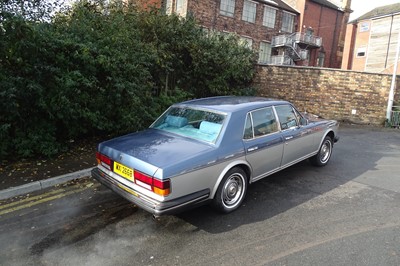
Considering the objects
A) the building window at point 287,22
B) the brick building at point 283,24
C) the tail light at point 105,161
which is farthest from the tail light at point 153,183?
the building window at point 287,22

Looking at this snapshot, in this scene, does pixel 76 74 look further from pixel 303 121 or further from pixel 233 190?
pixel 303 121

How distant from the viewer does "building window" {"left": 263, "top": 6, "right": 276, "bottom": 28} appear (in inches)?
1115

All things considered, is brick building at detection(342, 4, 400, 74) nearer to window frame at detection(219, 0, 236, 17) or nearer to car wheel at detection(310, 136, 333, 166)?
window frame at detection(219, 0, 236, 17)

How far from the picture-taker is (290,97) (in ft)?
41.9

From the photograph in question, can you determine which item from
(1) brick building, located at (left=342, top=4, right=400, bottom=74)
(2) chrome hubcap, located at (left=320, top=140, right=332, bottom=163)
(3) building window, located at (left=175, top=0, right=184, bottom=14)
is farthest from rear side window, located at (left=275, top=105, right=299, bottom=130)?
(1) brick building, located at (left=342, top=4, right=400, bottom=74)

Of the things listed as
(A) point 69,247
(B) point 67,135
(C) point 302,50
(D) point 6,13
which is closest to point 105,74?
(B) point 67,135

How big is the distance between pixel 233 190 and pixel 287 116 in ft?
5.91

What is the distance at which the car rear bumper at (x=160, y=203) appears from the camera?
121 inches

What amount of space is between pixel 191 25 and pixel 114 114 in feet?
16.2

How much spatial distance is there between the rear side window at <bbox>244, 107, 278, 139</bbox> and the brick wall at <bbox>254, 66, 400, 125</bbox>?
8.66 metres

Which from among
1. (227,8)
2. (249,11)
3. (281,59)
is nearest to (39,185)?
(227,8)

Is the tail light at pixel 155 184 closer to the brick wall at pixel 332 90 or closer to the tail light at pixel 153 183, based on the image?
the tail light at pixel 153 183

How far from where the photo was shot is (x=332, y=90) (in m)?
12.2

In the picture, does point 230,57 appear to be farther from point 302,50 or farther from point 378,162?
point 302,50
